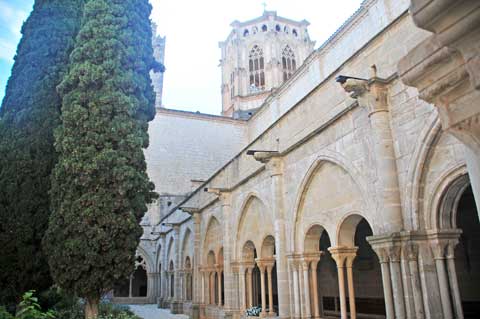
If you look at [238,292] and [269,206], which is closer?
[269,206]

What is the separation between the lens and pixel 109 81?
359 inches

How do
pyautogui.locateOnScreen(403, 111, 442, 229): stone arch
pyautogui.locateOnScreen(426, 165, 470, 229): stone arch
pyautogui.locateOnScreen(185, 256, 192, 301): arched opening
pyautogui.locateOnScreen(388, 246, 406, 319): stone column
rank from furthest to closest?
pyautogui.locateOnScreen(185, 256, 192, 301): arched opening < pyautogui.locateOnScreen(388, 246, 406, 319): stone column < pyautogui.locateOnScreen(403, 111, 442, 229): stone arch < pyautogui.locateOnScreen(426, 165, 470, 229): stone arch

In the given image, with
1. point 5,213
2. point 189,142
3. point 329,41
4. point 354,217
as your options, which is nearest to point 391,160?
point 354,217

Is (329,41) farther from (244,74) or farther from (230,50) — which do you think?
(230,50)

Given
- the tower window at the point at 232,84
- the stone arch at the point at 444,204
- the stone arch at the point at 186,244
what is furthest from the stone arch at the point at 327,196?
the tower window at the point at 232,84

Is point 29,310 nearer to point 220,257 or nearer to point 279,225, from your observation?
point 279,225

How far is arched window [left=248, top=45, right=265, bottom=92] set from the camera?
3547 cm

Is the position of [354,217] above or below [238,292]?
above

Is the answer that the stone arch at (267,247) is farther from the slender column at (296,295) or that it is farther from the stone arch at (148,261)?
the stone arch at (148,261)

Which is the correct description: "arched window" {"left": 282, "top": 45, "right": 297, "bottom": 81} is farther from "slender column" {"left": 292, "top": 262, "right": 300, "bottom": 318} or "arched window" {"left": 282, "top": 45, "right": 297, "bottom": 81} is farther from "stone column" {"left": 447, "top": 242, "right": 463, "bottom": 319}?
"stone column" {"left": 447, "top": 242, "right": 463, "bottom": 319}

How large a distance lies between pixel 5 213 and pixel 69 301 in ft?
10.5

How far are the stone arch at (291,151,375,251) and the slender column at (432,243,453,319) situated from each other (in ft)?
3.73

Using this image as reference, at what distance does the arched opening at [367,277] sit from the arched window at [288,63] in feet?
86.4

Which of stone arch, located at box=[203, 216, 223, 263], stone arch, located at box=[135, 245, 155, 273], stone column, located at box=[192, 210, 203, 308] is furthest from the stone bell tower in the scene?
stone arch, located at box=[203, 216, 223, 263]
